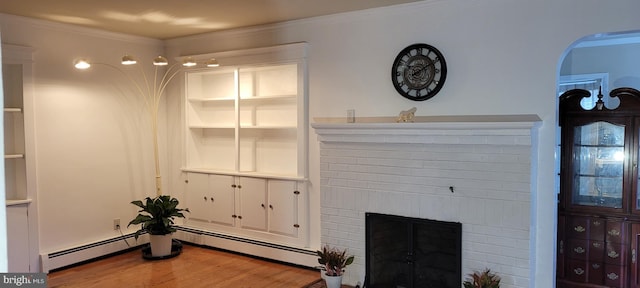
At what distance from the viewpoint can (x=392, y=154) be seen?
12.6 ft

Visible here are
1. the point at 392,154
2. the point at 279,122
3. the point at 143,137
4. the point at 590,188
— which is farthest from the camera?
the point at 143,137

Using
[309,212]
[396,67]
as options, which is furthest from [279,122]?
[396,67]

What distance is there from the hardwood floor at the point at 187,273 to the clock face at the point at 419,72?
183 cm

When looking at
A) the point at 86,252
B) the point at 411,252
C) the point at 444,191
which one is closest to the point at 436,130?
the point at 444,191

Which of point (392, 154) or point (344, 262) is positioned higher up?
point (392, 154)

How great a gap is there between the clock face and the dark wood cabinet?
123cm

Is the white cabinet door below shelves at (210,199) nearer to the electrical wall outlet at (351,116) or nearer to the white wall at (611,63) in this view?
the electrical wall outlet at (351,116)

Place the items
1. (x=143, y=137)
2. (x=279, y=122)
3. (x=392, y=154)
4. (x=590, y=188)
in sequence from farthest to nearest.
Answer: (x=143, y=137) < (x=279, y=122) < (x=590, y=188) < (x=392, y=154)

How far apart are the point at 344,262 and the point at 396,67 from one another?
1645 mm

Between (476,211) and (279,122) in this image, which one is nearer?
(476,211)

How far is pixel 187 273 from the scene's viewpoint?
14.5ft

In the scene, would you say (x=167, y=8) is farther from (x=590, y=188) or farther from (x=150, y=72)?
(x=590, y=188)

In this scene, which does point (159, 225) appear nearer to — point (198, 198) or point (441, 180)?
point (198, 198)

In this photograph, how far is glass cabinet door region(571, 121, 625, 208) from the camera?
3.99 meters
